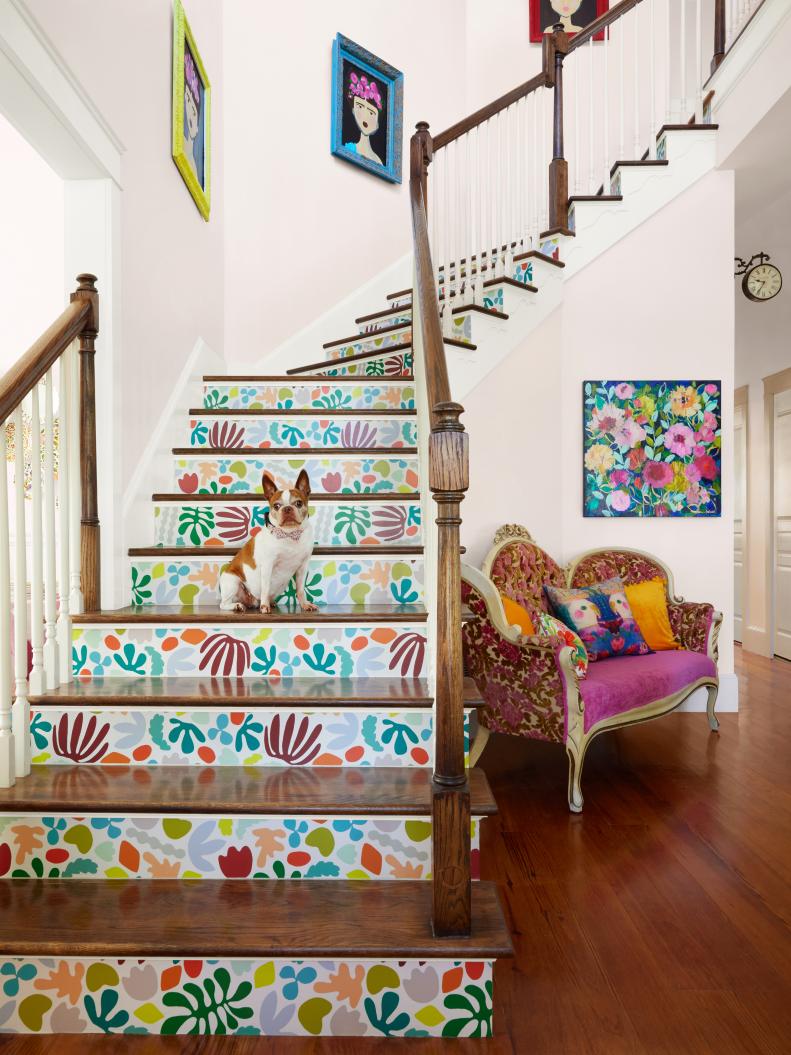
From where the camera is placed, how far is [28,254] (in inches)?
156

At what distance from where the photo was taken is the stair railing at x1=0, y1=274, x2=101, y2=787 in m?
1.72

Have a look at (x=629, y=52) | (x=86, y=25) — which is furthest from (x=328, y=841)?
(x=629, y=52)

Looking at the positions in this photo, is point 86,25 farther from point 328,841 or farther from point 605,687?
point 605,687

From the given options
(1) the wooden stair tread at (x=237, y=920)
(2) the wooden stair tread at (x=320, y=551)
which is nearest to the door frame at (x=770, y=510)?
(2) the wooden stair tread at (x=320, y=551)

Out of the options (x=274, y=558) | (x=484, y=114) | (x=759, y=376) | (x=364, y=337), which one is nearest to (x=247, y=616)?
(x=274, y=558)

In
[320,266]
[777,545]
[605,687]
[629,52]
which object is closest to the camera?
[605,687]

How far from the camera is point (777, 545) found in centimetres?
551

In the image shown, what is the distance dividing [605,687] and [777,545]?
3.52 m

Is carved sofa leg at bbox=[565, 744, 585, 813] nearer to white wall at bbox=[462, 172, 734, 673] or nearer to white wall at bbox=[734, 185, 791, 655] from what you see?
white wall at bbox=[462, 172, 734, 673]

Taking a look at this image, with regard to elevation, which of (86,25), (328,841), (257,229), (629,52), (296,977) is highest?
(629,52)

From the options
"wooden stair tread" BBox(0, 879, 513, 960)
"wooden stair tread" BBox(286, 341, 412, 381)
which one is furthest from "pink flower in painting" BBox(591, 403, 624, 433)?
"wooden stair tread" BBox(0, 879, 513, 960)

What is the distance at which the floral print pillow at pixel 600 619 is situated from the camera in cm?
328

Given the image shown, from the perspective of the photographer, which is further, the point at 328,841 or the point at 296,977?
the point at 328,841

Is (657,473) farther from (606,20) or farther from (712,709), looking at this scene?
(606,20)
